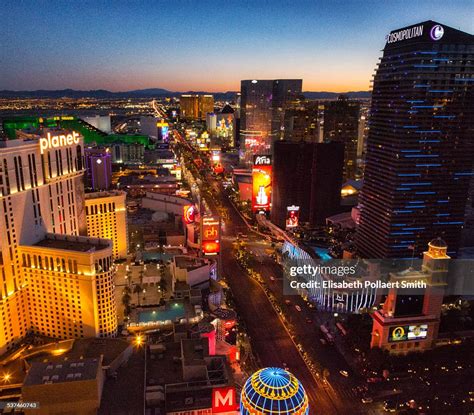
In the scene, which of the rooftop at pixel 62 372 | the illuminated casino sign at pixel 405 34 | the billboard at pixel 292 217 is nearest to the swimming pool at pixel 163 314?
the rooftop at pixel 62 372

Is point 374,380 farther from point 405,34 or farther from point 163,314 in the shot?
point 405,34

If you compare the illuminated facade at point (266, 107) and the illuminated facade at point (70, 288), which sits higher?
the illuminated facade at point (266, 107)

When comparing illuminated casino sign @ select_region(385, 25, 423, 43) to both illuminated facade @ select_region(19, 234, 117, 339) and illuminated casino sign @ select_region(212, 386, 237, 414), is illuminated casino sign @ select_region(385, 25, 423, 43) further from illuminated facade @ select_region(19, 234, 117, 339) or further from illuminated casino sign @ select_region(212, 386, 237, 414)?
illuminated casino sign @ select_region(212, 386, 237, 414)

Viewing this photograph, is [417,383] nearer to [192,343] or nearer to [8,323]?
[192,343]

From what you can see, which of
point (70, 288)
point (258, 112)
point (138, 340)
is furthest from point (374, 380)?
point (258, 112)

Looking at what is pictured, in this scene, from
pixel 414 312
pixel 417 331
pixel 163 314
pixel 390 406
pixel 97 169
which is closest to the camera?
pixel 390 406

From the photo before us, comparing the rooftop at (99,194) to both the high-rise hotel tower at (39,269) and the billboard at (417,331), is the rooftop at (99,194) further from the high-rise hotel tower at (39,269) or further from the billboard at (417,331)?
the billboard at (417,331)
